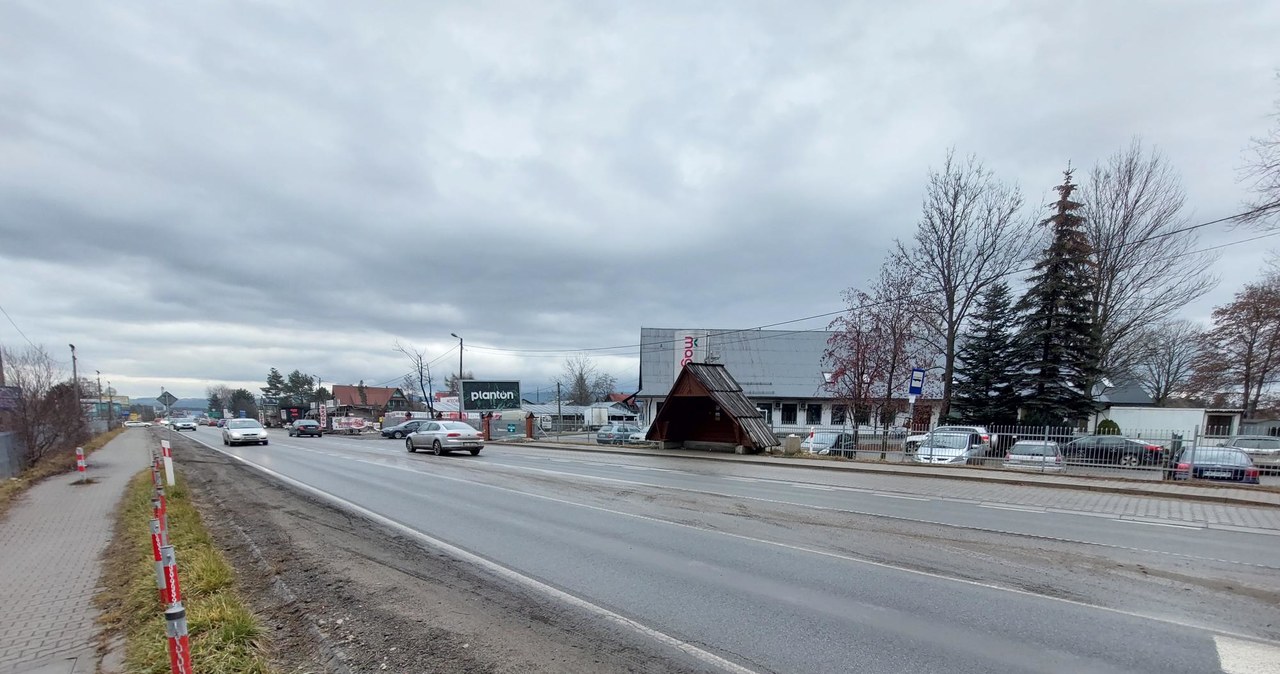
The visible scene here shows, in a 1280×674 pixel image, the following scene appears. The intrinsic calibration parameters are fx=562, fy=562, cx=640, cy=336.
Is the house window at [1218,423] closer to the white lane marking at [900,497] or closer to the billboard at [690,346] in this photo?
the billboard at [690,346]

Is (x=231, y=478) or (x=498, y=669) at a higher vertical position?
(x=498, y=669)

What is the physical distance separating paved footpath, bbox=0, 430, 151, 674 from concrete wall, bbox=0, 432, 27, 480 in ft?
16.4

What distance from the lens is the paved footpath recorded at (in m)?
4.57

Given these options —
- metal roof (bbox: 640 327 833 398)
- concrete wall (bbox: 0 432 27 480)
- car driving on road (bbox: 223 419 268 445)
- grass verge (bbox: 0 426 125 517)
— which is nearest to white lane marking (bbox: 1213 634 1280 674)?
grass verge (bbox: 0 426 125 517)

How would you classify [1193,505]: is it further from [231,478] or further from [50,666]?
[231,478]

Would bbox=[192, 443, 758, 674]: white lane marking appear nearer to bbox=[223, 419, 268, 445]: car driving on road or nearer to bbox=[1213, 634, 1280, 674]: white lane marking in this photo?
bbox=[1213, 634, 1280, 674]: white lane marking

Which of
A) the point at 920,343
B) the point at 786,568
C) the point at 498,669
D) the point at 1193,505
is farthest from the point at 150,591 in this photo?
the point at 920,343

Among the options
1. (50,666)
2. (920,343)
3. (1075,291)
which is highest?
(1075,291)

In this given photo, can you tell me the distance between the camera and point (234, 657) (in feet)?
13.9

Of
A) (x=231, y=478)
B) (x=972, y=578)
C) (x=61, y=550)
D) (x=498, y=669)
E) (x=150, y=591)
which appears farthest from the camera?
(x=231, y=478)

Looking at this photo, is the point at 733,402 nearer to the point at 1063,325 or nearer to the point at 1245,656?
the point at 1063,325

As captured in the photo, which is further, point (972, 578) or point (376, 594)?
point (972, 578)

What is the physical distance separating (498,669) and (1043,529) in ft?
29.0

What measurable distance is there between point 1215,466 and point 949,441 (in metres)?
6.68
